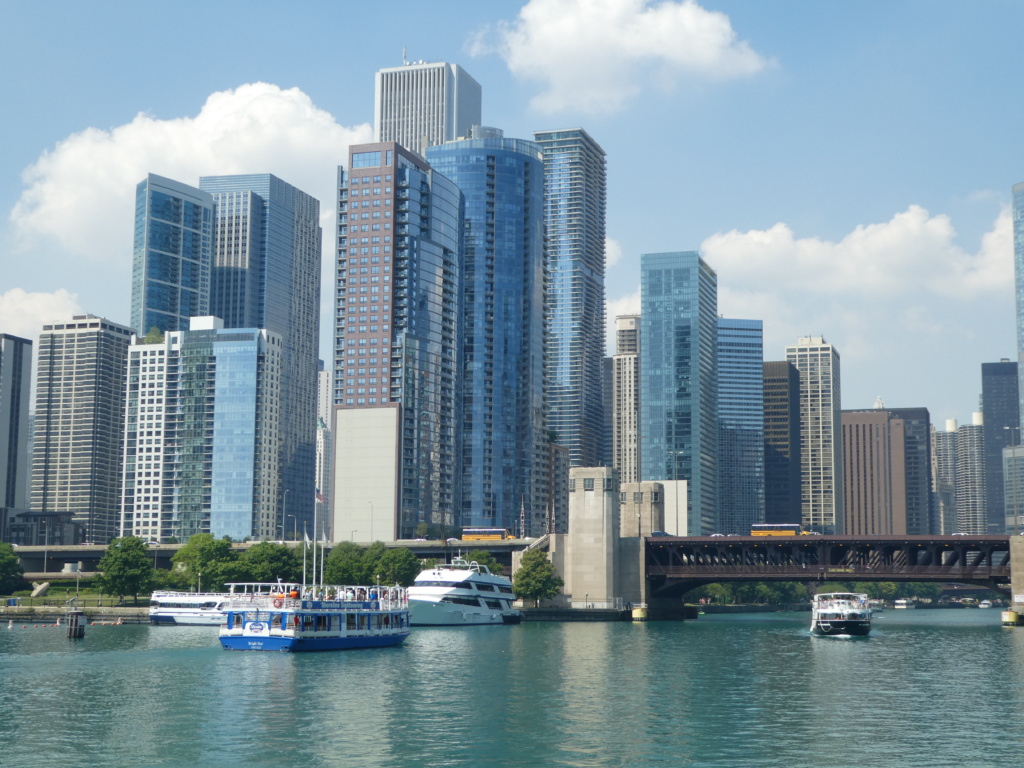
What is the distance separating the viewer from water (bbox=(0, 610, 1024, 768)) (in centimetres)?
6800

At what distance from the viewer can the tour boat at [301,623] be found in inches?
5098

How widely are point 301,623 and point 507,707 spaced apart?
49.3 metres

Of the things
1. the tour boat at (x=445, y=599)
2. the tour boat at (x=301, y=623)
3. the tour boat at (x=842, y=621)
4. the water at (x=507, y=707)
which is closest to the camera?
the water at (x=507, y=707)

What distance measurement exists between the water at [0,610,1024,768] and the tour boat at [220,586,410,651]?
9.25ft

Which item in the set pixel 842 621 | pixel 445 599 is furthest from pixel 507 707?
pixel 445 599

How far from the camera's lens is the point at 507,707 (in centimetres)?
8631

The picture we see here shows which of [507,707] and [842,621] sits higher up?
[842,621]

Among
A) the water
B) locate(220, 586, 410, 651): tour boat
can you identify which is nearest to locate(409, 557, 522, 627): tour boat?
locate(220, 586, 410, 651): tour boat

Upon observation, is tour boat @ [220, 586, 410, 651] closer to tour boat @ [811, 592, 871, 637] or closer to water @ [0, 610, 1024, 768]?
water @ [0, 610, 1024, 768]

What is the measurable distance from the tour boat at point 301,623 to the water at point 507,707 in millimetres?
2819

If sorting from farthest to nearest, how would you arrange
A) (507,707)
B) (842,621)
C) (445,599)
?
1. (445,599)
2. (842,621)
3. (507,707)

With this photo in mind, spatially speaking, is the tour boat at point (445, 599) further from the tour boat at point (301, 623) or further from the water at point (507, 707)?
the water at point (507, 707)

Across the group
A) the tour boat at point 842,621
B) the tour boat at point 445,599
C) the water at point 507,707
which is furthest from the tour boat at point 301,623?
the tour boat at point 842,621

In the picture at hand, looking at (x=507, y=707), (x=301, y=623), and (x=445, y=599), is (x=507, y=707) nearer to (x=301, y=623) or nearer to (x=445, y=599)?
(x=301, y=623)
